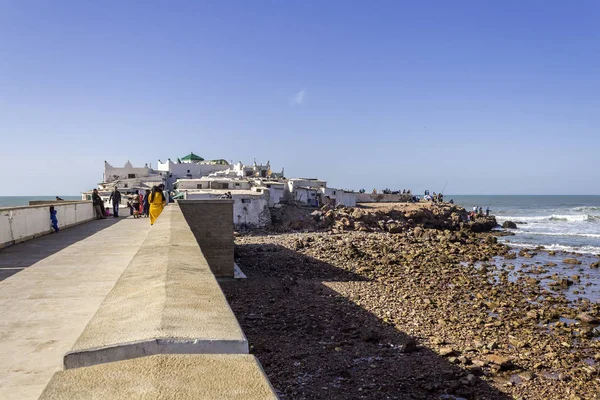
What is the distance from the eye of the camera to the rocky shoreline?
855 cm

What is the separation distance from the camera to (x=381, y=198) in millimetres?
67062

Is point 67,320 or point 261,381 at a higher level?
point 261,381

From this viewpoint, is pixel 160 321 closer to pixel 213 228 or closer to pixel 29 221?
pixel 29 221

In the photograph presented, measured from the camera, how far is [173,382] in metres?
1.81

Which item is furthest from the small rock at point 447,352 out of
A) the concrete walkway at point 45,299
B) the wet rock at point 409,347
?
the concrete walkway at point 45,299

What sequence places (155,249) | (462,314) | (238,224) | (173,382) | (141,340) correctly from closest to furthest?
(173,382) < (141,340) < (155,249) < (462,314) < (238,224)

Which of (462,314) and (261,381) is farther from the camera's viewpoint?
(462,314)

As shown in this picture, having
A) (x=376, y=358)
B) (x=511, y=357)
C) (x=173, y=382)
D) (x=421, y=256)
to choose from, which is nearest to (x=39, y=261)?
(x=376, y=358)

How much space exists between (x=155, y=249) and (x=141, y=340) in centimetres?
372

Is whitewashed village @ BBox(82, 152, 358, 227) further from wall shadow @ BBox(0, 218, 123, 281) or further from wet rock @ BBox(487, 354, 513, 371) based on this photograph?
wet rock @ BBox(487, 354, 513, 371)

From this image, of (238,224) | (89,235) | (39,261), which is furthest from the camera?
(238,224)

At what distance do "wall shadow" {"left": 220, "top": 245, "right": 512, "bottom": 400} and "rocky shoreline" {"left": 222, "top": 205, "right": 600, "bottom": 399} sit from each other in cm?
3

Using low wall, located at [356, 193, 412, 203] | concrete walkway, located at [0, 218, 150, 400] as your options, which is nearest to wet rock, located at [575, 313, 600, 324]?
concrete walkway, located at [0, 218, 150, 400]

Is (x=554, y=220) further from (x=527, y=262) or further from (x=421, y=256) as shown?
(x=421, y=256)
